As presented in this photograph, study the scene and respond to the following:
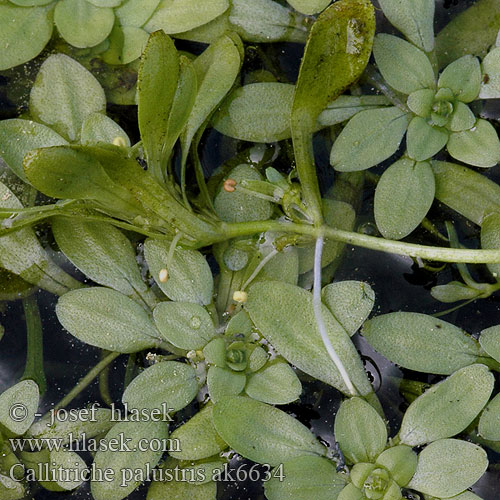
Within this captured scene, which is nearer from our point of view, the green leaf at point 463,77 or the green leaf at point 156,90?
the green leaf at point 156,90

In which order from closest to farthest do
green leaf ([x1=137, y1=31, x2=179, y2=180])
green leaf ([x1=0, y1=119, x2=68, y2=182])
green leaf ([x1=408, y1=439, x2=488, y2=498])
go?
green leaf ([x1=137, y1=31, x2=179, y2=180]), green leaf ([x1=408, y1=439, x2=488, y2=498]), green leaf ([x1=0, y1=119, x2=68, y2=182])

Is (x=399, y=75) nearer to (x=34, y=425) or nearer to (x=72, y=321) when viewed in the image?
(x=72, y=321)

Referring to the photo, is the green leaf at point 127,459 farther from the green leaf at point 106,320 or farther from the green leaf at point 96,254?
the green leaf at point 96,254

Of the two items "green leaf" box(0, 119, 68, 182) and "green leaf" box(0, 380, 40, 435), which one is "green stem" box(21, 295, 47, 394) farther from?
"green leaf" box(0, 119, 68, 182)

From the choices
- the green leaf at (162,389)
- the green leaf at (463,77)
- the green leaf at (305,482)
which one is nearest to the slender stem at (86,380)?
the green leaf at (162,389)

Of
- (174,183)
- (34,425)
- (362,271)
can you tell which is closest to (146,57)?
(174,183)

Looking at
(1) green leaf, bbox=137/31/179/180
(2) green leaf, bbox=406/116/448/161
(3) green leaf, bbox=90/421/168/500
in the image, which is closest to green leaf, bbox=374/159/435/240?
(2) green leaf, bbox=406/116/448/161

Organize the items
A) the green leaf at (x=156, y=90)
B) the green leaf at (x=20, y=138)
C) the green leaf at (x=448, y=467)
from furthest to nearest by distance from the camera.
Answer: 1. the green leaf at (x=20, y=138)
2. the green leaf at (x=448, y=467)
3. the green leaf at (x=156, y=90)
